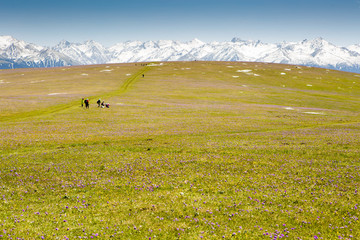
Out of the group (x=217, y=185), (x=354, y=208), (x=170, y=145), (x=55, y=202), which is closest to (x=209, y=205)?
(x=217, y=185)

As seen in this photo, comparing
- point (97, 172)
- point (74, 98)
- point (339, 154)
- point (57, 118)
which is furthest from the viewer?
point (74, 98)

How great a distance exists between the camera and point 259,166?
22562 millimetres

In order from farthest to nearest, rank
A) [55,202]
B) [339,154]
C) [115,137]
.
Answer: [115,137], [339,154], [55,202]

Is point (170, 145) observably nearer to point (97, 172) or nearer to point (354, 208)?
point (97, 172)

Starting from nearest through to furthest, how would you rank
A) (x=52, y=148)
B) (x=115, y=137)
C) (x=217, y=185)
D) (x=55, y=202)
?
(x=55, y=202) → (x=217, y=185) → (x=52, y=148) → (x=115, y=137)

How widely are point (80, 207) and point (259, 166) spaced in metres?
16.6

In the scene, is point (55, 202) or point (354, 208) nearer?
point (354, 208)

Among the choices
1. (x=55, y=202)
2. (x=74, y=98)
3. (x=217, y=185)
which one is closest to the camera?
(x=55, y=202)

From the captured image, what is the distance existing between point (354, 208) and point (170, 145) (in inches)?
822

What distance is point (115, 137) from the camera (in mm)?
36344

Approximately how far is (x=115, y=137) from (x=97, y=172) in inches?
621

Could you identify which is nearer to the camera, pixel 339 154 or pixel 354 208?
pixel 354 208

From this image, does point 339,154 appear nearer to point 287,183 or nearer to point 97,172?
point 287,183

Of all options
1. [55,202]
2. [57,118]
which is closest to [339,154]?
[55,202]
